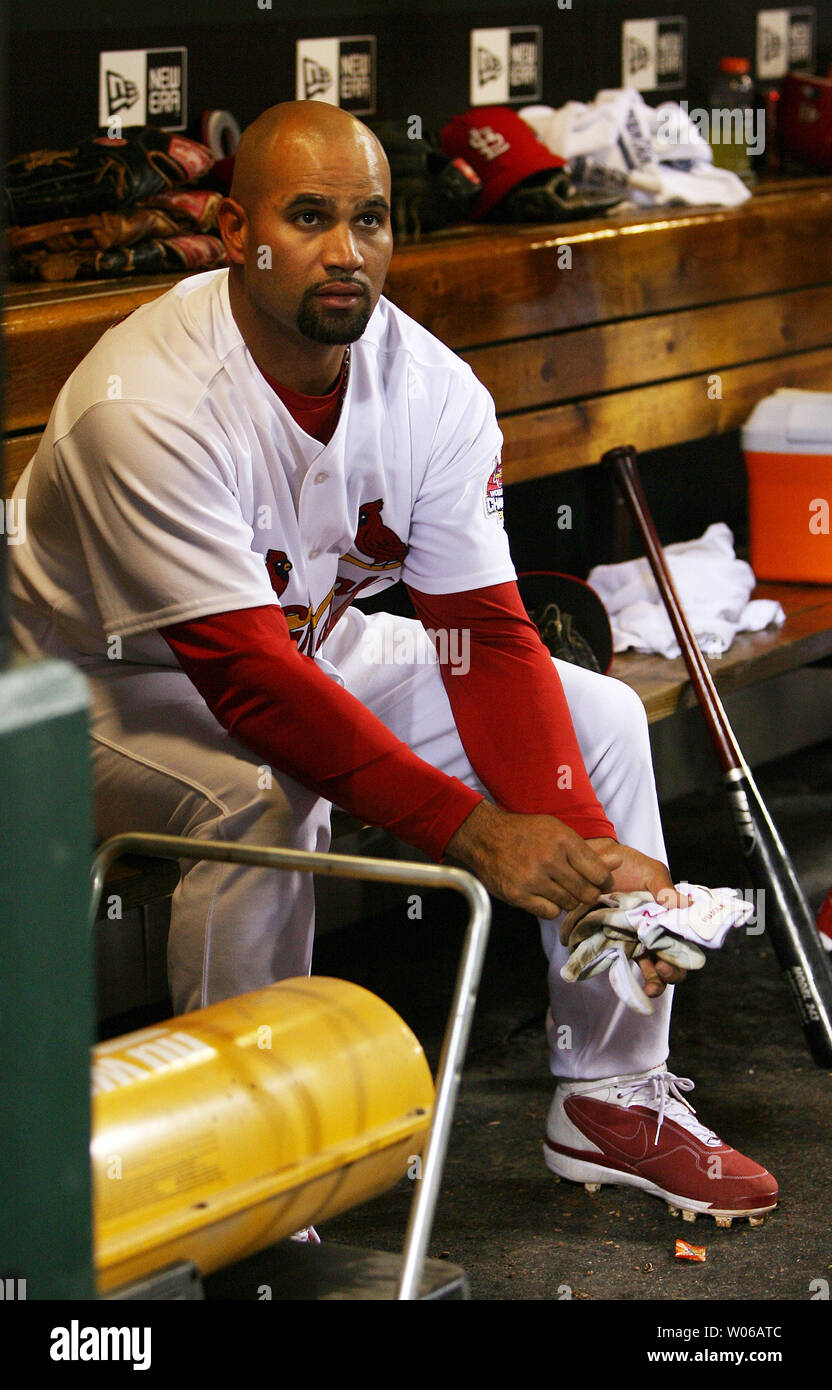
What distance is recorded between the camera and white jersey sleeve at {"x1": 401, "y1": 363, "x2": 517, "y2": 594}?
2348 millimetres

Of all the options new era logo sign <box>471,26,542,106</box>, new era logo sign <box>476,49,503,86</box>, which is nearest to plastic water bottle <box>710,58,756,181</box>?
new era logo sign <box>471,26,542,106</box>

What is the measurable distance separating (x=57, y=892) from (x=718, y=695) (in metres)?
1.94

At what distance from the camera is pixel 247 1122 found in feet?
4.57

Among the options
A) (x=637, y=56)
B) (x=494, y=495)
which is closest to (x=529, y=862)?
(x=494, y=495)

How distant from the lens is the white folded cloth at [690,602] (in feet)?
10.5

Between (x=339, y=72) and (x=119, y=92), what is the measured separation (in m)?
0.63

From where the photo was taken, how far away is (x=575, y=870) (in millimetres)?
2025

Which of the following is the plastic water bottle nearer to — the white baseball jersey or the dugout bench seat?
the dugout bench seat

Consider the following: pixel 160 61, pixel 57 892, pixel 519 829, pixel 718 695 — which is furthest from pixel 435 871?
pixel 160 61

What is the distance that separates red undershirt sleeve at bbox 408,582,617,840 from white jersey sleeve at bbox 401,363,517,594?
0.03 meters

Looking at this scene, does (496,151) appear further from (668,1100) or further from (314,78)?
(668,1100)

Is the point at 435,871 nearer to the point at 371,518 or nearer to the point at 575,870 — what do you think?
the point at 575,870

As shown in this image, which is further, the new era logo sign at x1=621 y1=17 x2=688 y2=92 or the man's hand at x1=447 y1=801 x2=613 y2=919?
the new era logo sign at x1=621 y1=17 x2=688 y2=92

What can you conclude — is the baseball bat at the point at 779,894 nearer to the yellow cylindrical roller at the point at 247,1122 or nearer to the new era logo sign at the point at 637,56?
the yellow cylindrical roller at the point at 247,1122
